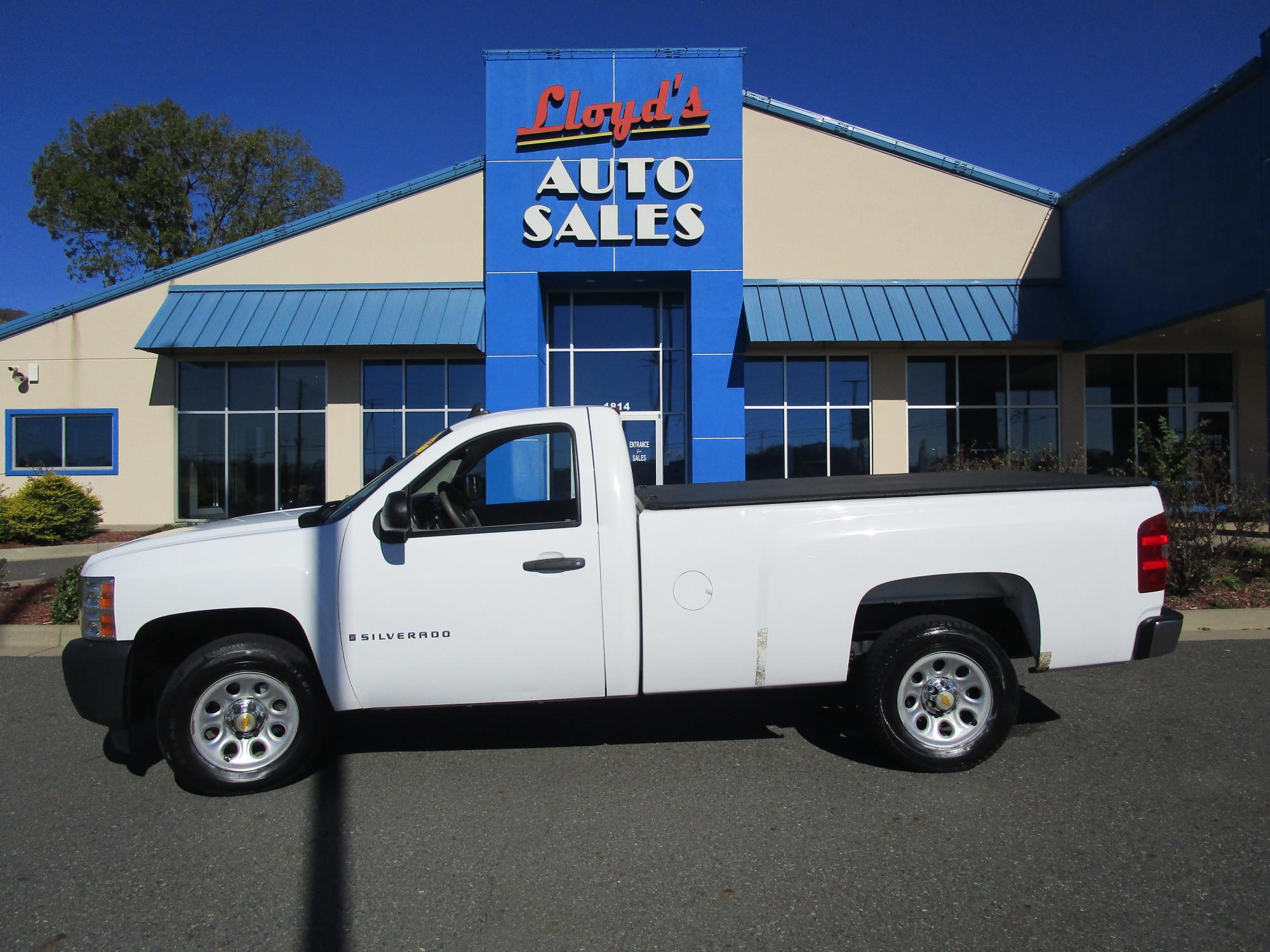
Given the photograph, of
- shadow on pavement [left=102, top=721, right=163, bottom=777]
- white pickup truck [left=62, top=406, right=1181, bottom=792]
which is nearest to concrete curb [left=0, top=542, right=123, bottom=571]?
shadow on pavement [left=102, top=721, right=163, bottom=777]

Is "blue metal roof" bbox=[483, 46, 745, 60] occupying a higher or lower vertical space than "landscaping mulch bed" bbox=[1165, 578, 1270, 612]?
higher

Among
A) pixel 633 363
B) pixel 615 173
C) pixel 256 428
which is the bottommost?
pixel 256 428

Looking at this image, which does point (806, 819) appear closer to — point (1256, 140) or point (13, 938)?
point (13, 938)

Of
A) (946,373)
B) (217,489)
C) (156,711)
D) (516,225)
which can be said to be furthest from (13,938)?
(946,373)

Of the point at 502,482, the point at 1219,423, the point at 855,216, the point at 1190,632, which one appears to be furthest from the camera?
the point at 1219,423

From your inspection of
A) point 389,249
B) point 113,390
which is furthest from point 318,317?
point 113,390

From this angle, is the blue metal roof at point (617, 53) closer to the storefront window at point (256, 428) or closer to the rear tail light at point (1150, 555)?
the storefront window at point (256, 428)

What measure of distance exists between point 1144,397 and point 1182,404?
35.6 inches

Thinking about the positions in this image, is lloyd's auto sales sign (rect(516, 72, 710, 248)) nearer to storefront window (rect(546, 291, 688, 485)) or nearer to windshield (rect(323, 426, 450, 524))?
storefront window (rect(546, 291, 688, 485))

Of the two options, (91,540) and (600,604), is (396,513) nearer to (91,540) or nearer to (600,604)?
(600,604)

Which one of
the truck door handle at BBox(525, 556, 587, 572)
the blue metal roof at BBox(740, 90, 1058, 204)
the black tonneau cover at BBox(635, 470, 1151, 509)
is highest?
the blue metal roof at BBox(740, 90, 1058, 204)

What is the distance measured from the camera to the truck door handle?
13.5ft

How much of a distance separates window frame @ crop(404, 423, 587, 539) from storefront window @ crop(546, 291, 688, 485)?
11.6 m

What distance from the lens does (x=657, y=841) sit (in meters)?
3.62
